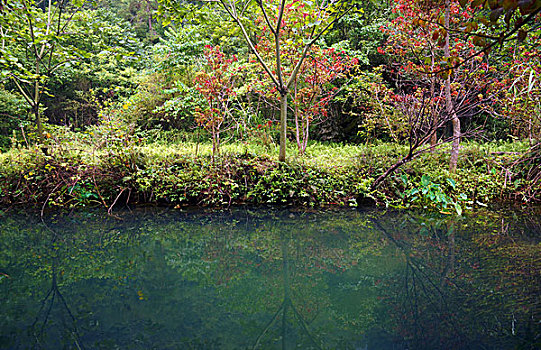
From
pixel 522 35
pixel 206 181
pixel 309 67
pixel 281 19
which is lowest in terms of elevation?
pixel 206 181

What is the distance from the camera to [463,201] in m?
4.34

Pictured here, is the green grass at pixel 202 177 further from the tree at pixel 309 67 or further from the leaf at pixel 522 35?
the leaf at pixel 522 35

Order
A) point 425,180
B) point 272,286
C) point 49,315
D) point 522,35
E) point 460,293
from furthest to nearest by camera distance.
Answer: point 425,180
point 272,286
point 460,293
point 49,315
point 522,35

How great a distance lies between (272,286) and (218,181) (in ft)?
8.93

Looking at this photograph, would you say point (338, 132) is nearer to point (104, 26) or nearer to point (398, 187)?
point (398, 187)

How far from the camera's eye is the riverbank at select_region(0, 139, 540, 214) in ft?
14.4

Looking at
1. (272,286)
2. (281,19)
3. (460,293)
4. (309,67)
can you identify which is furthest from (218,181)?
(460,293)

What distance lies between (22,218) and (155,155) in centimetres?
182

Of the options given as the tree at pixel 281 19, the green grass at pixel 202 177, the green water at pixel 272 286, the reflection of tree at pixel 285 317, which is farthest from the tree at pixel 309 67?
the reflection of tree at pixel 285 317

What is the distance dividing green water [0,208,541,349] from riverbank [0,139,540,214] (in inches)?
44.8


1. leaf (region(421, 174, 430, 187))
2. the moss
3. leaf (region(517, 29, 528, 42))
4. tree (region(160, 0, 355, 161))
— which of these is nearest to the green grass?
the moss

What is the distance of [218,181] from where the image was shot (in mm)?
4406

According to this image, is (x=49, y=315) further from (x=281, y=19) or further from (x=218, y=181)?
(x=281, y=19)

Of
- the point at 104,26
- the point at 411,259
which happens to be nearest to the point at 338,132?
the point at 104,26
